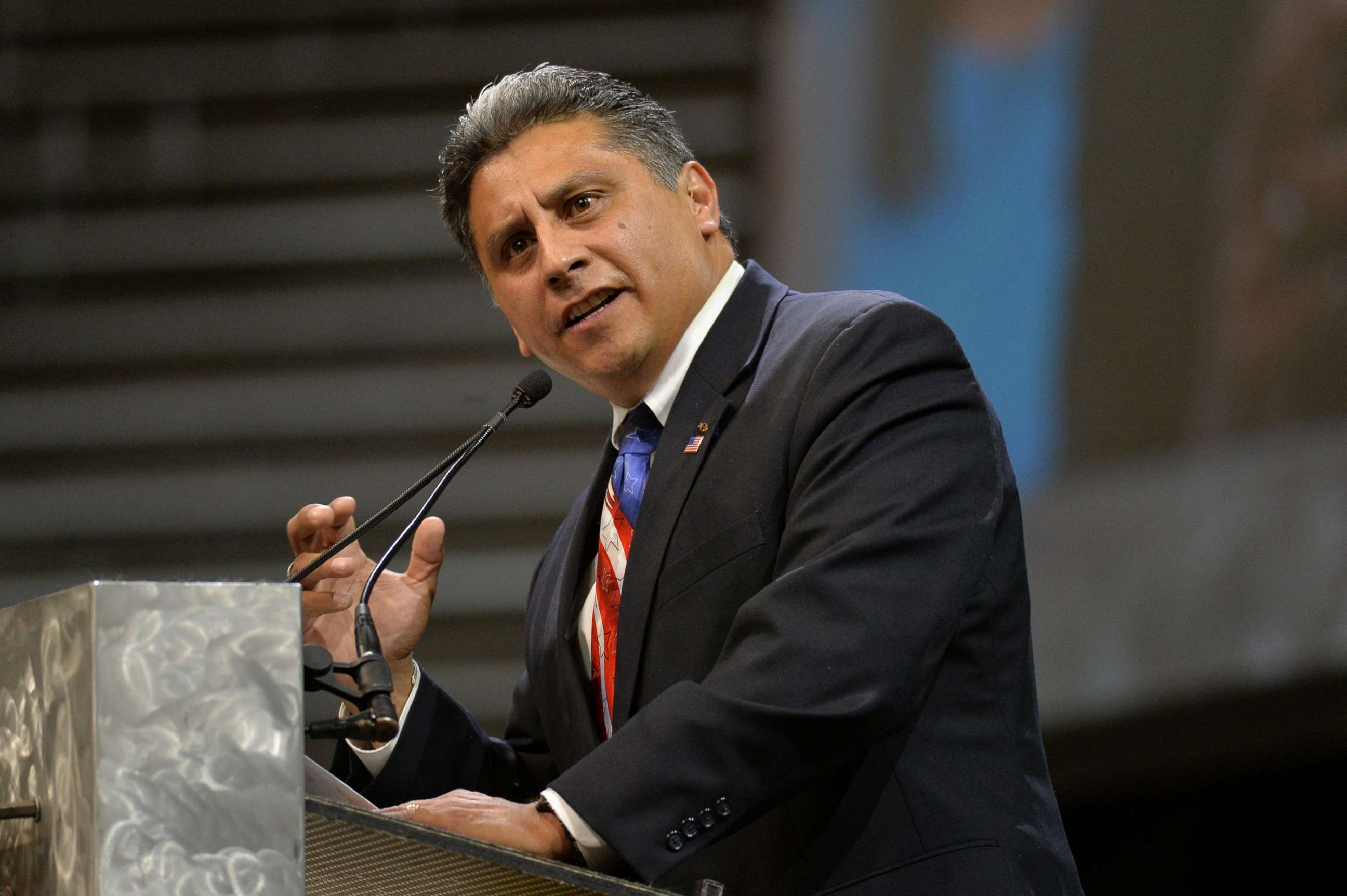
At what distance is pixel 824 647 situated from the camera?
4.34 ft

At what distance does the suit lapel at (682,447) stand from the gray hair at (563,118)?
11.0 inches

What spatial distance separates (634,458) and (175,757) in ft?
3.47

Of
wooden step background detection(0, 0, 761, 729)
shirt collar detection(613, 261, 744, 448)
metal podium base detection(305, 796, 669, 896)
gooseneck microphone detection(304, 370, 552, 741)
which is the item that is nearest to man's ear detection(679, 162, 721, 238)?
shirt collar detection(613, 261, 744, 448)

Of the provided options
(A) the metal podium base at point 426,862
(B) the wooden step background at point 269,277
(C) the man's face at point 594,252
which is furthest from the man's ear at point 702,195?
(B) the wooden step background at point 269,277

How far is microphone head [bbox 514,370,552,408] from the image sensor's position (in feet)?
6.39

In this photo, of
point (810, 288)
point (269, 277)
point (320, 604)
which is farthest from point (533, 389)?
point (269, 277)

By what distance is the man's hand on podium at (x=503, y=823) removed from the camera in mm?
1236

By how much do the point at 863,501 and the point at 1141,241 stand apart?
163cm

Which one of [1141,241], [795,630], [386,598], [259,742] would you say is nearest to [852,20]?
[1141,241]

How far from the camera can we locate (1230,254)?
2.75 m

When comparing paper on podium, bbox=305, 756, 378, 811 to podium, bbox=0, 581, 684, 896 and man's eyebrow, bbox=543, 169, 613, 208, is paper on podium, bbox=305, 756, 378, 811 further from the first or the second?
man's eyebrow, bbox=543, 169, 613, 208

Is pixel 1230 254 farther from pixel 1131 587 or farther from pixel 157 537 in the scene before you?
pixel 157 537

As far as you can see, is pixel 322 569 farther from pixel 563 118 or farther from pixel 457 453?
pixel 563 118

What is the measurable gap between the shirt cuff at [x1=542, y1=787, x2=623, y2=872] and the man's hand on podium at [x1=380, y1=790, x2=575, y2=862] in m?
0.01
